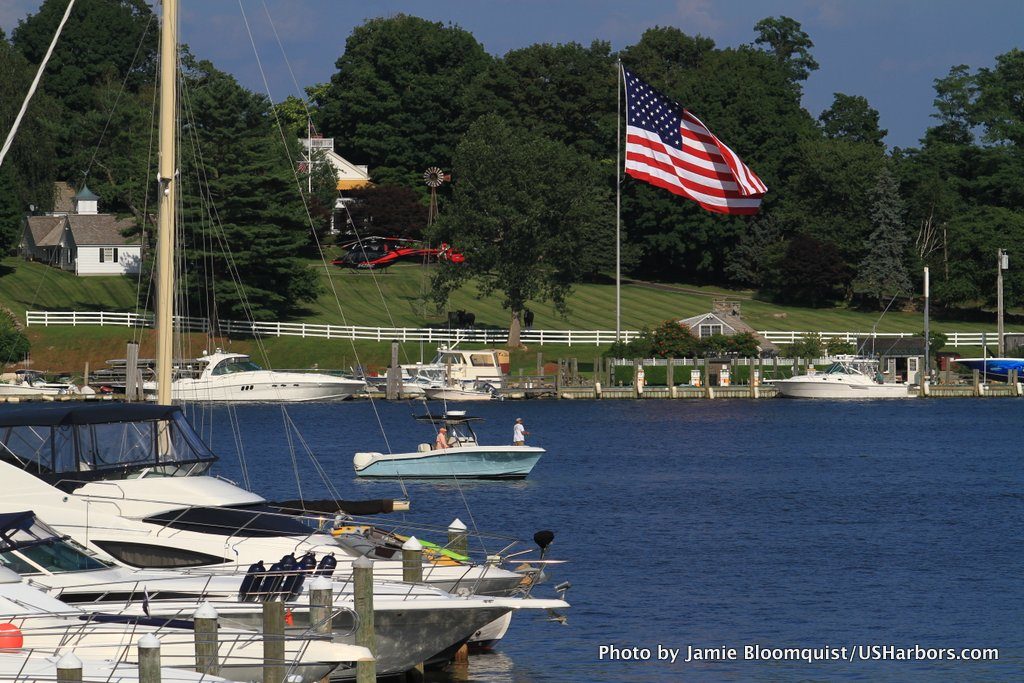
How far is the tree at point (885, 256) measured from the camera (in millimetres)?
124125

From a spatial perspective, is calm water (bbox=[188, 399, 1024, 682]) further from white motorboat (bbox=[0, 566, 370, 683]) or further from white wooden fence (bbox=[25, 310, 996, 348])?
white wooden fence (bbox=[25, 310, 996, 348])

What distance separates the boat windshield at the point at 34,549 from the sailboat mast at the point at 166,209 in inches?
342

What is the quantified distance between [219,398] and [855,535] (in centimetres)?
4810

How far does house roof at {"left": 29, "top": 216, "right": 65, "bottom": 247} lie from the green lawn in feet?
6.39

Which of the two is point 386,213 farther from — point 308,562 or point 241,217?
point 308,562

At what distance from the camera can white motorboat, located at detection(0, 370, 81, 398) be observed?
273ft

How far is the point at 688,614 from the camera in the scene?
96.1ft

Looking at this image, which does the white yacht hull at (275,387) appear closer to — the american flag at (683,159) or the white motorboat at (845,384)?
the american flag at (683,159)

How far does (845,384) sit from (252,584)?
2880 inches

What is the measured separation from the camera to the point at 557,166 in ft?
327

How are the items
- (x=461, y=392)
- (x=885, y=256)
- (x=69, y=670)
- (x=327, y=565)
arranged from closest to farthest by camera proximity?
(x=69, y=670)
(x=327, y=565)
(x=461, y=392)
(x=885, y=256)

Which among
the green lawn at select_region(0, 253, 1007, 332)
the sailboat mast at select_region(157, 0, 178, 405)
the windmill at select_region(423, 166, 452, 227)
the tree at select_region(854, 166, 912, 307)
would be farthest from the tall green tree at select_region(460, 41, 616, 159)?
the sailboat mast at select_region(157, 0, 178, 405)

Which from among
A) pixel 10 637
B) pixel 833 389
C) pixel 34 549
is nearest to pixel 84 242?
pixel 833 389

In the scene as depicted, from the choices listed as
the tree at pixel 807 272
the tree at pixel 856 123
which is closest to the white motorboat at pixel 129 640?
the tree at pixel 807 272
